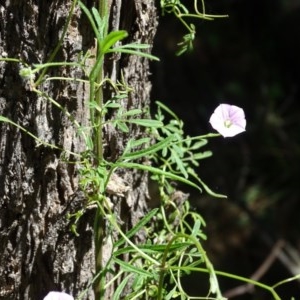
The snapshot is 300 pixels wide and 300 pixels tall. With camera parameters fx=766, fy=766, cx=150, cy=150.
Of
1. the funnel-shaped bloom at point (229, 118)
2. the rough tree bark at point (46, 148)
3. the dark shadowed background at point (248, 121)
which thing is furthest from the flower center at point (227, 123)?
the dark shadowed background at point (248, 121)

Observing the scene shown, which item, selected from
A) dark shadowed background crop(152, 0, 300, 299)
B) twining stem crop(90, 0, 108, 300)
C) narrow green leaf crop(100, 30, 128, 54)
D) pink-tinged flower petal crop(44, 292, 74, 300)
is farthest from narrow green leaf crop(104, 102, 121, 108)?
dark shadowed background crop(152, 0, 300, 299)

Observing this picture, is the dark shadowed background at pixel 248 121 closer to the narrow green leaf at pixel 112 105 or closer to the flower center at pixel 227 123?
the flower center at pixel 227 123

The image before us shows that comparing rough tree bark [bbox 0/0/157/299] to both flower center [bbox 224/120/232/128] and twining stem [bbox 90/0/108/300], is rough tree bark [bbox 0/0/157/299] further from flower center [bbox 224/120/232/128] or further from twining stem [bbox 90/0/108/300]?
flower center [bbox 224/120/232/128]

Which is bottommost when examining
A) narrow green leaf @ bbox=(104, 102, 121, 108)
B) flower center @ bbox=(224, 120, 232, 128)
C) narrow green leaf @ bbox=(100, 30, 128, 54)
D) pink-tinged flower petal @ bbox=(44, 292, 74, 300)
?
pink-tinged flower petal @ bbox=(44, 292, 74, 300)

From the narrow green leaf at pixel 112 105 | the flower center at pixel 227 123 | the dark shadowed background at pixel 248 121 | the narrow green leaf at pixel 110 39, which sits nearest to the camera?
the narrow green leaf at pixel 110 39

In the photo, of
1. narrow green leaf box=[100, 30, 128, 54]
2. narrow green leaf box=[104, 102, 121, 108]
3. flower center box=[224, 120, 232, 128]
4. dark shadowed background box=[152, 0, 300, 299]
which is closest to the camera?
narrow green leaf box=[100, 30, 128, 54]

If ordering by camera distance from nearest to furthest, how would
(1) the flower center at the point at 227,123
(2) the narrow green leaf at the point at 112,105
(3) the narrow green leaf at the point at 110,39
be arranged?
(3) the narrow green leaf at the point at 110,39, (2) the narrow green leaf at the point at 112,105, (1) the flower center at the point at 227,123

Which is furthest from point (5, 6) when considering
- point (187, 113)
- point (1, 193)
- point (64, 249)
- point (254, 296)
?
point (187, 113)
